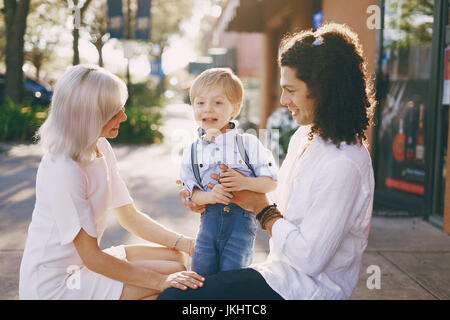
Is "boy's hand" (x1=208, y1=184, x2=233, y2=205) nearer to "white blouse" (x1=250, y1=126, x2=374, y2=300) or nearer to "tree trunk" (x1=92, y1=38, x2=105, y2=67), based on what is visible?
"white blouse" (x1=250, y1=126, x2=374, y2=300)

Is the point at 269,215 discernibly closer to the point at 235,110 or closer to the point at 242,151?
the point at 242,151

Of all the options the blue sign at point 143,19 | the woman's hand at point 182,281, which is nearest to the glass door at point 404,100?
the woman's hand at point 182,281

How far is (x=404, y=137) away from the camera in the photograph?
6.72 metres

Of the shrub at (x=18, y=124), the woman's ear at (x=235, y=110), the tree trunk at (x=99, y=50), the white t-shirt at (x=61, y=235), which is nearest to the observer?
the white t-shirt at (x=61, y=235)

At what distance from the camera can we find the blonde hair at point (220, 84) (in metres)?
2.41

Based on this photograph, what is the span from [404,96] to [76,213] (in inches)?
231

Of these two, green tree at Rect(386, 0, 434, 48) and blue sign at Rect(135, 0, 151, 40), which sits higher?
blue sign at Rect(135, 0, 151, 40)

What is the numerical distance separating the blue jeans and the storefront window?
15.2 feet

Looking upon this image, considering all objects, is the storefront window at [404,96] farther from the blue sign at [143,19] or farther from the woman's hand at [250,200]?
the blue sign at [143,19]

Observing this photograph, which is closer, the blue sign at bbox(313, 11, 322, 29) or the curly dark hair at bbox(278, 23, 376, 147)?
the curly dark hair at bbox(278, 23, 376, 147)

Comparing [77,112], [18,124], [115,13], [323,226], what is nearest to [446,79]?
[323,226]

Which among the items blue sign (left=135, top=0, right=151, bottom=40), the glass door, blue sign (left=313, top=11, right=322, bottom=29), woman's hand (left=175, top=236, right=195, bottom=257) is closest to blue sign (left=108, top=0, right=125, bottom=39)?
blue sign (left=135, top=0, right=151, bottom=40)

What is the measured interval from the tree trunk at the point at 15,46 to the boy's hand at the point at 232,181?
12812mm

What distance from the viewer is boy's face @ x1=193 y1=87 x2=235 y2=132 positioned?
7.94ft
